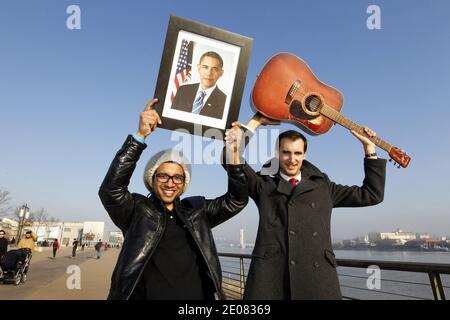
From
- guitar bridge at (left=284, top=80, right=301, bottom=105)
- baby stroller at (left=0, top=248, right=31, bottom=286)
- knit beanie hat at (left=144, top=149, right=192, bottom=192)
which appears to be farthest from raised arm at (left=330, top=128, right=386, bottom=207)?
baby stroller at (left=0, top=248, right=31, bottom=286)

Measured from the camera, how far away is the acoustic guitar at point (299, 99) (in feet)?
7.61

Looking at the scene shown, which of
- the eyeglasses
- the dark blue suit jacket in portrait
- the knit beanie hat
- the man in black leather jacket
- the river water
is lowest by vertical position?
the river water

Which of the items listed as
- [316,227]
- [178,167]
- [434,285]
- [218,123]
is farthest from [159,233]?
[434,285]

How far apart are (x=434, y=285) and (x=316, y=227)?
178 cm

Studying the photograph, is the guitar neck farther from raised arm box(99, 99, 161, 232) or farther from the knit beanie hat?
raised arm box(99, 99, 161, 232)

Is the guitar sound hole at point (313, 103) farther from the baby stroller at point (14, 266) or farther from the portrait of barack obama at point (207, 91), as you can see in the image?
the baby stroller at point (14, 266)

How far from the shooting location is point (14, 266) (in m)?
8.66

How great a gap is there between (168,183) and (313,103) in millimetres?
1363

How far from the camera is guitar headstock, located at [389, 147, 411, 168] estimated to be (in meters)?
2.39

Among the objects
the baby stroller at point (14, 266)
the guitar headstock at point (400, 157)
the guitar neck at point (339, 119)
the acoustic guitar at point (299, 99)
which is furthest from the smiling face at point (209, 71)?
the baby stroller at point (14, 266)

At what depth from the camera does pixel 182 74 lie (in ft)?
6.82

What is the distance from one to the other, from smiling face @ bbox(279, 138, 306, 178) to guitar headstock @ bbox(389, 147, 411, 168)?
2.73ft

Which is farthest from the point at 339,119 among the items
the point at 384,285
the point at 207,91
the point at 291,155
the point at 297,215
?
the point at 384,285

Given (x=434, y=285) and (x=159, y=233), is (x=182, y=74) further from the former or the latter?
(x=434, y=285)
